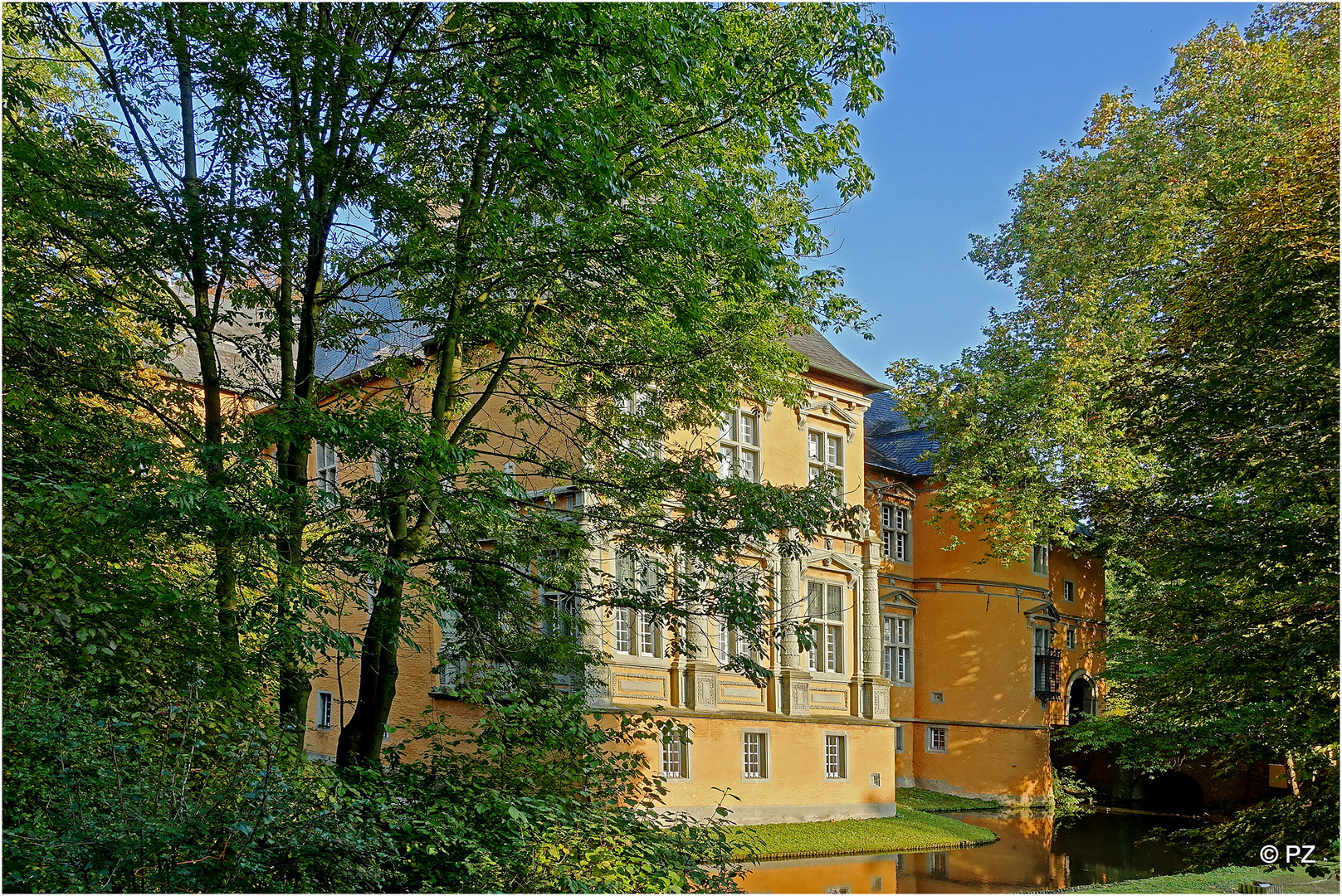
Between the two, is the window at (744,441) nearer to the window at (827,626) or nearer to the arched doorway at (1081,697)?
the window at (827,626)

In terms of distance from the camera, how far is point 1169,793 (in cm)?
3422

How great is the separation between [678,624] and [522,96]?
4887 millimetres

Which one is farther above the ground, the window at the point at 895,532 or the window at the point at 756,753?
the window at the point at 895,532

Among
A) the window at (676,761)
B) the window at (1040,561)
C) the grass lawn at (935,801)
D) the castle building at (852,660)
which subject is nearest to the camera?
the window at (676,761)

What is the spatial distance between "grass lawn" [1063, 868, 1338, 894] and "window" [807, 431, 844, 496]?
12.6m

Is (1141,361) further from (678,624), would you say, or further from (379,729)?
(379,729)

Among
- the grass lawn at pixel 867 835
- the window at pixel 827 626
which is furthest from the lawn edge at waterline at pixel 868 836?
the window at pixel 827 626

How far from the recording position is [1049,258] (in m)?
22.8

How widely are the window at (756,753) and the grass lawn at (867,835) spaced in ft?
3.41

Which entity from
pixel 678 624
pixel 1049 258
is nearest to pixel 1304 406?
pixel 678 624

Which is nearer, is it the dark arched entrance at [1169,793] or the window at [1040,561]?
the window at [1040,561]

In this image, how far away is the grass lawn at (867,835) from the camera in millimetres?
19156

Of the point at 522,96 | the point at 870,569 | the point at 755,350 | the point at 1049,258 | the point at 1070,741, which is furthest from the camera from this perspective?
the point at 1070,741

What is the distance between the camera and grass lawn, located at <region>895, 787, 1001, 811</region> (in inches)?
1041
